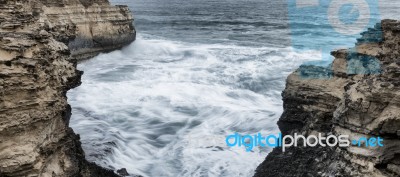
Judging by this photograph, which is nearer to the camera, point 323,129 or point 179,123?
point 323,129

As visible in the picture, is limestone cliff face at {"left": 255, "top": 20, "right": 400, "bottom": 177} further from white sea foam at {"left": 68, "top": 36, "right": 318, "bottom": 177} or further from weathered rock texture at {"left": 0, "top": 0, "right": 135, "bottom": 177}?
weathered rock texture at {"left": 0, "top": 0, "right": 135, "bottom": 177}

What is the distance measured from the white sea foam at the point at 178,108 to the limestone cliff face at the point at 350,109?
1721 mm

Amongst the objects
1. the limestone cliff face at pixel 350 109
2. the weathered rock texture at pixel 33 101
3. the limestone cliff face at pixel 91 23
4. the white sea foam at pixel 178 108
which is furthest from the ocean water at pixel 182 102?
the weathered rock texture at pixel 33 101

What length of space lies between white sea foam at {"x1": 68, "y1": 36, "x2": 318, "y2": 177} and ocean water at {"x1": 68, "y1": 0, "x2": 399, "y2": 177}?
0.03m

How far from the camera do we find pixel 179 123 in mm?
13688

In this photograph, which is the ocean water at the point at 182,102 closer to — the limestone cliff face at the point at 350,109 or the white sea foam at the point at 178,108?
the white sea foam at the point at 178,108

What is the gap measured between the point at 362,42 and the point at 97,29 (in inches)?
687

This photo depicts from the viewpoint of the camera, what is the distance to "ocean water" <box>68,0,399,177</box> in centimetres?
1084

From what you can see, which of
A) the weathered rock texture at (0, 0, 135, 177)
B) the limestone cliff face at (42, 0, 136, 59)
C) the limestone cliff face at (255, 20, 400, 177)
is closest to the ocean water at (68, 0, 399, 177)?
the limestone cliff face at (42, 0, 136, 59)

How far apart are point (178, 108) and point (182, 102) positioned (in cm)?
65

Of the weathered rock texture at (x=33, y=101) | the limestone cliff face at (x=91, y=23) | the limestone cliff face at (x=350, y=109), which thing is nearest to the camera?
the limestone cliff face at (x=350, y=109)

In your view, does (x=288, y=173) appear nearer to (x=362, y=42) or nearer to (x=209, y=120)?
(x=362, y=42)

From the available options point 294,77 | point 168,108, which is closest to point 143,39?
point 168,108

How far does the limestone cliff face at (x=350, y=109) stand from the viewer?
19.7 feet
